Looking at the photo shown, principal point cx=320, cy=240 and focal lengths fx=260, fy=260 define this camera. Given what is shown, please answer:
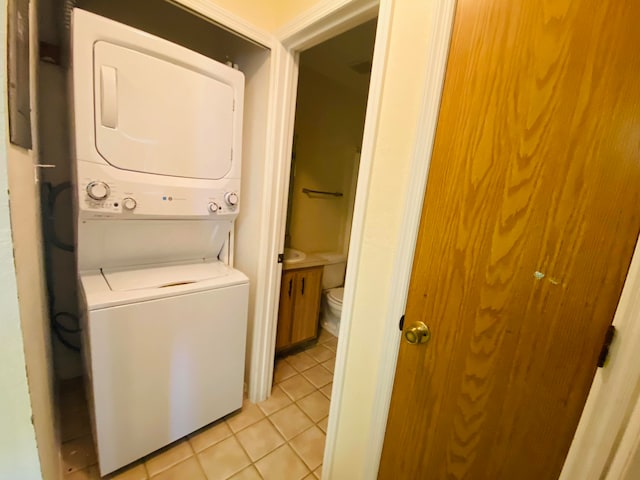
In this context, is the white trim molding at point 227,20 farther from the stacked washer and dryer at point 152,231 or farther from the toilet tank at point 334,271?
the toilet tank at point 334,271

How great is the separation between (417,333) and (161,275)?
121cm

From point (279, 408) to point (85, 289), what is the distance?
1.30 m

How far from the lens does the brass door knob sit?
793 millimetres

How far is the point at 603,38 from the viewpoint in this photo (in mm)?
515

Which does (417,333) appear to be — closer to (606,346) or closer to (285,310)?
(606,346)

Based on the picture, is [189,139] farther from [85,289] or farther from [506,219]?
[506,219]

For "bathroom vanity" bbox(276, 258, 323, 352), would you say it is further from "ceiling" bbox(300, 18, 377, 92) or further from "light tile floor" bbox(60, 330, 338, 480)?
"ceiling" bbox(300, 18, 377, 92)

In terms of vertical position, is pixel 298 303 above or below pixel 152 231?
below

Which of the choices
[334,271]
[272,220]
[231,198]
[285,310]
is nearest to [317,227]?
[334,271]

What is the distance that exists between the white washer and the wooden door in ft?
3.26

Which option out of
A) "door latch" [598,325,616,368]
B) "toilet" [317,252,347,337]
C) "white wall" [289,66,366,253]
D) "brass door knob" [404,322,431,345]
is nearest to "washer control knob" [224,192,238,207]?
"white wall" [289,66,366,253]

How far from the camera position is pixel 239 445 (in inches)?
56.0

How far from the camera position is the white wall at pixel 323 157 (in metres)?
2.34

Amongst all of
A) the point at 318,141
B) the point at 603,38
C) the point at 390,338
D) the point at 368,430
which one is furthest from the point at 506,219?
the point at 318,141
